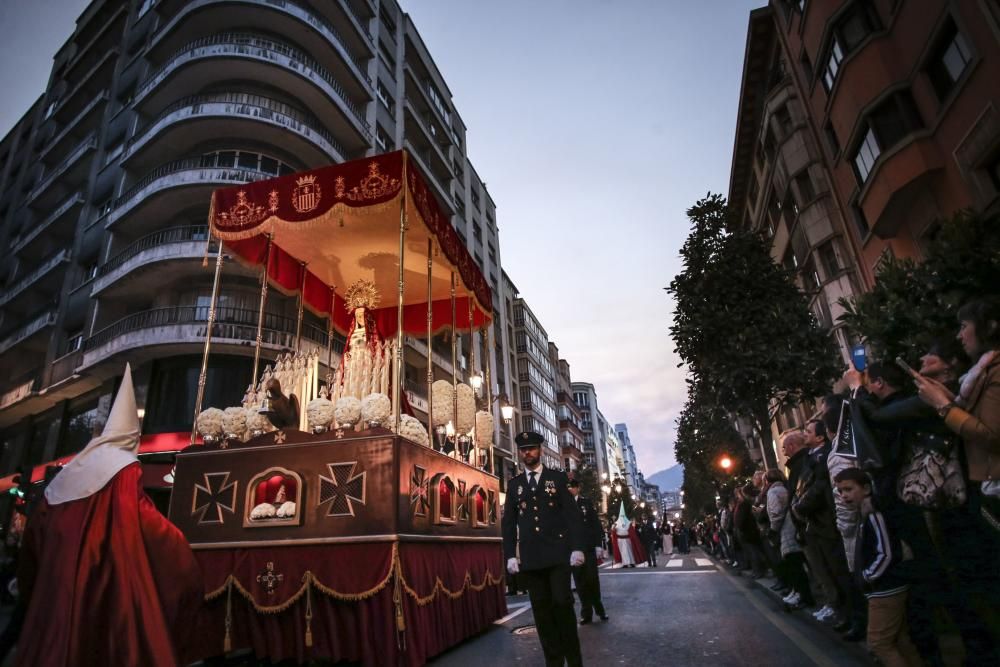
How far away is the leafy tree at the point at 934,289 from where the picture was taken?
6.11 meters

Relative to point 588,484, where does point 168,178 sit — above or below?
above

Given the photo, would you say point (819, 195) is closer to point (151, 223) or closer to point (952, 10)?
point (952, 10)

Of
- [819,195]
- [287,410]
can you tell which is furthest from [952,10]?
[287,410]

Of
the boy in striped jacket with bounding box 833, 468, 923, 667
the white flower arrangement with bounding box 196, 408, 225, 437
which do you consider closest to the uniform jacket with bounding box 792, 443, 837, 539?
the boy in striped jacket with bounding box 833, 468, 923, 667

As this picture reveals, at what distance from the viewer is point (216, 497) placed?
5.84 metres

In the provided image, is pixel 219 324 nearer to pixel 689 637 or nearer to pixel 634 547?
pixel 689 637

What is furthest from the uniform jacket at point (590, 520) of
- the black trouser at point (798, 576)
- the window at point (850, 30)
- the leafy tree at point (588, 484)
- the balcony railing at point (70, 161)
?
the leafy tree at point (588, 484)

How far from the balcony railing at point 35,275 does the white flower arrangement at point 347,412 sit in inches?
1045

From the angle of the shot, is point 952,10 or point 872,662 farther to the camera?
point 952,10

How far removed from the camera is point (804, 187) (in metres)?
21.0

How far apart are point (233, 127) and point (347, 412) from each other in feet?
64.0

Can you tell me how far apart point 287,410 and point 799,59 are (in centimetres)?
2149

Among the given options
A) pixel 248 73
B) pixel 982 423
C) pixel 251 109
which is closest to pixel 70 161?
pixel 248 73

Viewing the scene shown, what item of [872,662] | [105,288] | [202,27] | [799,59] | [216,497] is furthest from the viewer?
[202,27]
